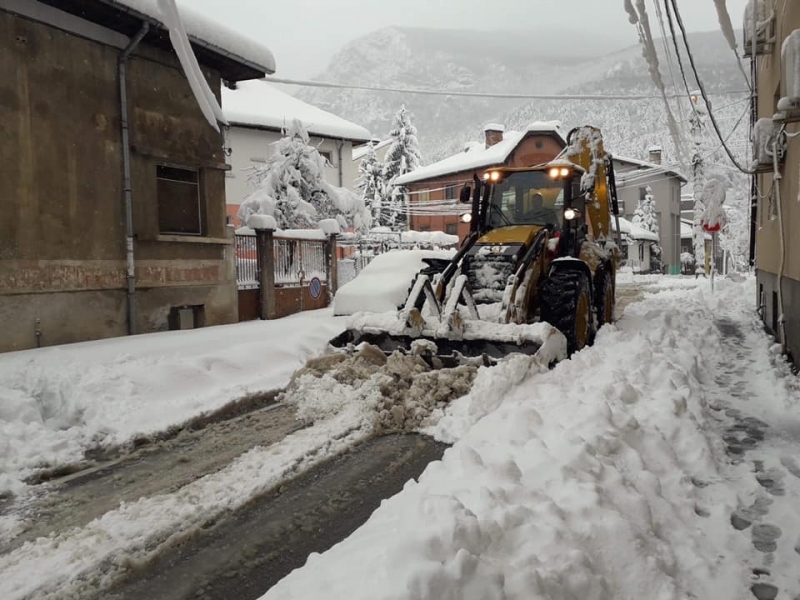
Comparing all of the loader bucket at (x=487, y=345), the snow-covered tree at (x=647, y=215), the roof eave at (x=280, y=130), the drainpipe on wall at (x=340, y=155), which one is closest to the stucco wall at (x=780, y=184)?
the loader bucket at (x=487, y=345)

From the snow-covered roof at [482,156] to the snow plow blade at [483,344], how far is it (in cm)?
3135

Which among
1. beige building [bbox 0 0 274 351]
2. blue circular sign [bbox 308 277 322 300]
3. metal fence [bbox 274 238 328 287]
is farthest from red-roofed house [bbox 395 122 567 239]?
beige building [bbox 0 0 274 351]

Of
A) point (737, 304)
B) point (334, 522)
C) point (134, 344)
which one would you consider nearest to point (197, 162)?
point (134, 344)

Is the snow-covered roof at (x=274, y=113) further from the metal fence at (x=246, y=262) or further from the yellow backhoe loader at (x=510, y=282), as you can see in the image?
the yellow backhoe loader at (x=510, y=282)

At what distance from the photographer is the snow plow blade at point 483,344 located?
20.1 feet

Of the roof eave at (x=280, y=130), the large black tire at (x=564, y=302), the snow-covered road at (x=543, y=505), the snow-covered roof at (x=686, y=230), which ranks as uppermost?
the roof eave at (x=280, y=130)

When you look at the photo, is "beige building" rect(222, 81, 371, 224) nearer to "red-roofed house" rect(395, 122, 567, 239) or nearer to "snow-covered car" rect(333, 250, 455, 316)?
"red-roofed house" rect(395, 122, 567, 239)

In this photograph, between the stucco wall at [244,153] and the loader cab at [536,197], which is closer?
the loader cab at [536,197]

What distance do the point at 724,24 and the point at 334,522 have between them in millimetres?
5825

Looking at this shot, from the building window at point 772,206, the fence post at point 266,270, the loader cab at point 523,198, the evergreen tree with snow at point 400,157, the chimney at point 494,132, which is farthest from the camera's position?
the evergreen tree with snow at point 400,157

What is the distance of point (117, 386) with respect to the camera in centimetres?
591

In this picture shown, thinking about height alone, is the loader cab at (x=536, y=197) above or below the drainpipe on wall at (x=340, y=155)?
below

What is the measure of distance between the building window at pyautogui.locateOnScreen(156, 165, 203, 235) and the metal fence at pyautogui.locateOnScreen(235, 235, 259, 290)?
3.53ft

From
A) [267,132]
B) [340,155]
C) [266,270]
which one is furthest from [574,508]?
[340,155]
